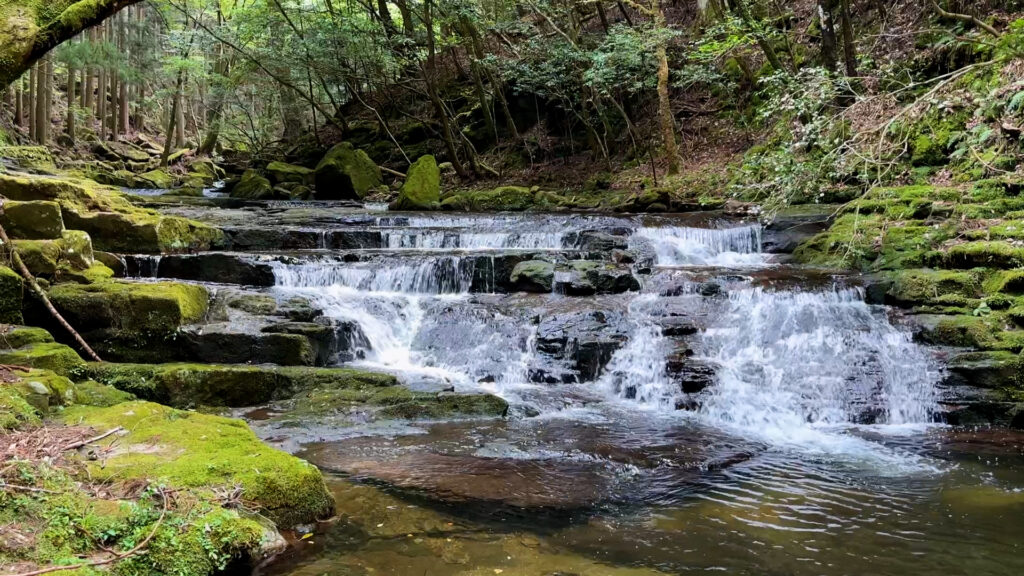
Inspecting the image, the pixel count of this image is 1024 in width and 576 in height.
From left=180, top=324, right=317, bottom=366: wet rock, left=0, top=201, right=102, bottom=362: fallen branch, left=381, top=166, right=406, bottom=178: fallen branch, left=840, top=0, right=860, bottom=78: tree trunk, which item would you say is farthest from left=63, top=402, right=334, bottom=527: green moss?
left=381, top=166, right=406, bottom=178: fallen branch

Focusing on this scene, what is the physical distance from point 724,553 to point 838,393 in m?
4.38

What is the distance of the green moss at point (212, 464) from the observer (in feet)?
11.9

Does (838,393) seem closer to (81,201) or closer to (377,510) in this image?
(377,510)

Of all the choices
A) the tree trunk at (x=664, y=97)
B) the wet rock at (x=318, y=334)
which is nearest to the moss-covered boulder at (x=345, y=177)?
the tree trunk at (x=664, y=97)

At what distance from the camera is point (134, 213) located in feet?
37.2

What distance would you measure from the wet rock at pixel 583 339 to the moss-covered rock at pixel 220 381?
→ 90.0 inches

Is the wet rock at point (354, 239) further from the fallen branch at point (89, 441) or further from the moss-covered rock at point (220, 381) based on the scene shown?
the fallen branch at point (89, 441)

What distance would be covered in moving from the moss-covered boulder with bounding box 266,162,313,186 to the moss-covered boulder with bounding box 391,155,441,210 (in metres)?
6.00

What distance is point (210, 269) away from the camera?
10.4 metres

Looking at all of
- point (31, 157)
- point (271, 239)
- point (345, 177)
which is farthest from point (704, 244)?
point (31, 157)

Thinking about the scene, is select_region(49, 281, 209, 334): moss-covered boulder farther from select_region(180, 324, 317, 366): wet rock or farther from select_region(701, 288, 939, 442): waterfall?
select_region(701, 288, 939, 442): waterfall

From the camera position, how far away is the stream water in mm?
3805

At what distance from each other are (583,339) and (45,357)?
5.82 meters

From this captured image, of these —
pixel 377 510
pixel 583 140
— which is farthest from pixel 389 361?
pixel 583 140
